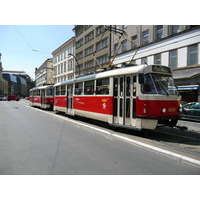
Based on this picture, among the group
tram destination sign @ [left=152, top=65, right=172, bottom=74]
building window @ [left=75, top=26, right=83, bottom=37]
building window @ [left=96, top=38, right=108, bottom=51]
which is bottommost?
tram destination sign @ [left=152, top=65, right=172, bottom=74]

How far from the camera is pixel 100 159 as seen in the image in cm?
486

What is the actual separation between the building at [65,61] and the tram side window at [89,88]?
3735cm

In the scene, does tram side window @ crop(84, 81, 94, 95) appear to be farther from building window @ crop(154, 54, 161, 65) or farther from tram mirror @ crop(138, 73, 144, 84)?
building window @ crop(154, 54, 161, 65)

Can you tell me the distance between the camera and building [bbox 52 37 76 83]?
4972 centimetres

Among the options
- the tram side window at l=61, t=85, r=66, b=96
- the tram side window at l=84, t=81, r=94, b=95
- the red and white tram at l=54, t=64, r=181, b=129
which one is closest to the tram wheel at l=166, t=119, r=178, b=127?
the red and white tram at l=54, t=64, r=181, b=129

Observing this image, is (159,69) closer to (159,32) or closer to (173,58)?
(173,58)

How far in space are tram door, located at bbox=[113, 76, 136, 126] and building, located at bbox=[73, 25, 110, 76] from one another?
950 inches

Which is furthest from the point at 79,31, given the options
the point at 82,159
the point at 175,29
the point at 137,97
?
the point at 82,159

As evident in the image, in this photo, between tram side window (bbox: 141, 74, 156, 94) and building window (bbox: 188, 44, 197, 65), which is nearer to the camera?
tram side window (bbox: 141, 74, 156, 94)

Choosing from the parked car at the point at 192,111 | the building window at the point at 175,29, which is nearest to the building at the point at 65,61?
the building window at the point at 175,29

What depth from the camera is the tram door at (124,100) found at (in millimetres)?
7672

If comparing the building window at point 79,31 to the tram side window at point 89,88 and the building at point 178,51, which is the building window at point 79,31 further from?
the tram side window at point 89,88

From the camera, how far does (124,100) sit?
8047 mm
